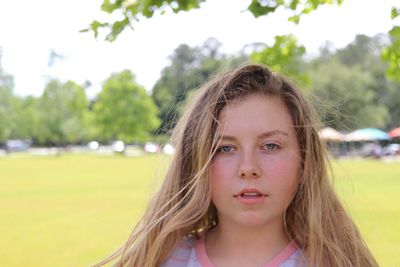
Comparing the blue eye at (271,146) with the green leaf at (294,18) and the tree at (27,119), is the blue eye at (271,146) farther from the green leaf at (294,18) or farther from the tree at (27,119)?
the tree at (27,119)

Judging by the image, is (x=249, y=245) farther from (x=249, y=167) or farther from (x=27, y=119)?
(x=27, y=119)

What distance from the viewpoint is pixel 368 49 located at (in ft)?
290

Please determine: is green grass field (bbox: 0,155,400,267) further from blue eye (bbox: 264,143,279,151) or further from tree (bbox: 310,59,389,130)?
tree (bbox: 310,59,389,130)

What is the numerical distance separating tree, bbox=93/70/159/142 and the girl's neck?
69.3 metres

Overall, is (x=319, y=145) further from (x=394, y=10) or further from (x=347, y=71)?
(x=347, y=71)

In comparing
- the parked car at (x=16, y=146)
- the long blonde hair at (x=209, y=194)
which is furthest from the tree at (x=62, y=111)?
the long blonde hair at (x=209, y=194)

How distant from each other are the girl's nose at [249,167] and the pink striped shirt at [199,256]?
286 millimetres

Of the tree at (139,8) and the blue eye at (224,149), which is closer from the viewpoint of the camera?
the blue eye at (224,149)

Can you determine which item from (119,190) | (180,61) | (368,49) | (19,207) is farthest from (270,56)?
(180,61)

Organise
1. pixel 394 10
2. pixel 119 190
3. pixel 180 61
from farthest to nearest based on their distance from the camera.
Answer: pixel 180 61
pixel 119 190
pixel 394 10

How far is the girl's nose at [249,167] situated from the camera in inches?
73.1

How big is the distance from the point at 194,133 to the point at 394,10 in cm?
169

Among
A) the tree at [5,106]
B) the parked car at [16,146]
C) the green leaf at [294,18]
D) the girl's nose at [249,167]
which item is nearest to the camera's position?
the girl's nose at [249,167]

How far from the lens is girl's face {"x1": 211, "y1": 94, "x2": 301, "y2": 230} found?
189 centimetres
